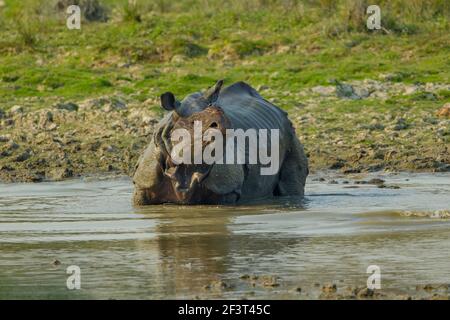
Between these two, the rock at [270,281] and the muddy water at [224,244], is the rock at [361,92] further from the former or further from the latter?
the rock at [270,281]

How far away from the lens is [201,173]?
411 inches

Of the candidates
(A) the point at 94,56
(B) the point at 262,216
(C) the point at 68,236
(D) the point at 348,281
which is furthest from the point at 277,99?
(D) the point at 348,281

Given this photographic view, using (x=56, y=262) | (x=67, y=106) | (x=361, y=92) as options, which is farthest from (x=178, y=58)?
(x=56, y=262)

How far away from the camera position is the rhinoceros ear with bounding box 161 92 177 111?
10.3m

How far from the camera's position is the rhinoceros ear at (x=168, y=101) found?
10.3 meters

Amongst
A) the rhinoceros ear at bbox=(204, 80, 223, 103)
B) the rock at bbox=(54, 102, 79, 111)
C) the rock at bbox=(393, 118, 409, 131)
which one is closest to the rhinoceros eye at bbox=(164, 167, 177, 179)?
the rhinoceros ear at bbox=(204, 80, 223, 103)

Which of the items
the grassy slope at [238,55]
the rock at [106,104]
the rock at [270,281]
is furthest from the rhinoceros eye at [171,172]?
the rock at [106,104]

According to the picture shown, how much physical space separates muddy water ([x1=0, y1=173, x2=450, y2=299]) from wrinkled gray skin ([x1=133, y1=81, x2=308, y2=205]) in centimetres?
17

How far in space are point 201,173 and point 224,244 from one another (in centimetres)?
185

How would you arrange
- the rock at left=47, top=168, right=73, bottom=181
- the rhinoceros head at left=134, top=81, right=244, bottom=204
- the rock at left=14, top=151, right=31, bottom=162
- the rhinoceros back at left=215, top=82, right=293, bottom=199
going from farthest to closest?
the rock at left=14, top=151, right=31, bottom=162, the rock at left=47, top=168, right=73, bottom=181, the rhinoceros back at left=215, top=82, right=293, bottom=199, the rhinoceros head at left=134, top=81, right=244, bottom=204

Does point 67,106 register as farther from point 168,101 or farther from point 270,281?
point 270,281

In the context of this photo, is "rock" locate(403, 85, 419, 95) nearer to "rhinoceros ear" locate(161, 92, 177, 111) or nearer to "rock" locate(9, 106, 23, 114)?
"rock" locate(9, 106, 23, 114)

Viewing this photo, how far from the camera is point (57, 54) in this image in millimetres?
21391
